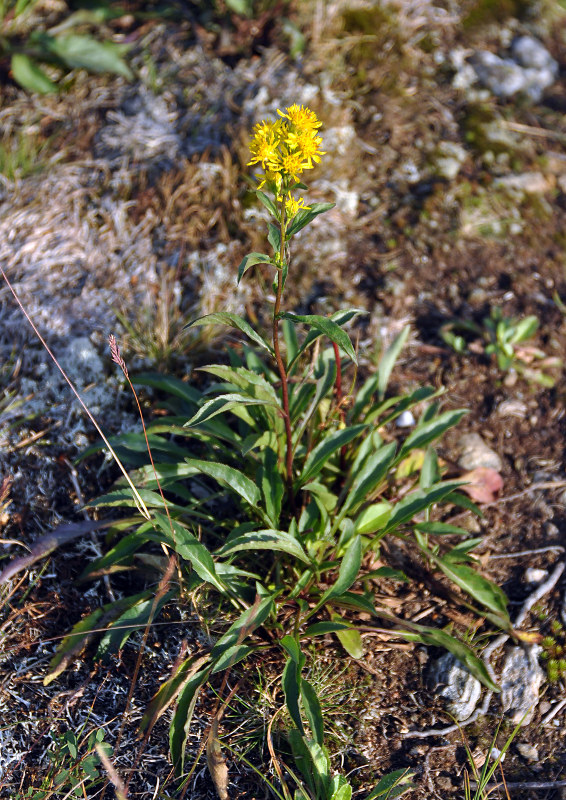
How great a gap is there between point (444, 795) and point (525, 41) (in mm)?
4165

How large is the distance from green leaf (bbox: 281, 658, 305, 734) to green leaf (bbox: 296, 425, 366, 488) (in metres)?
0.61

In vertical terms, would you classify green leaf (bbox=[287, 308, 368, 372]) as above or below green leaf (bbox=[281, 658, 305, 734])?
above

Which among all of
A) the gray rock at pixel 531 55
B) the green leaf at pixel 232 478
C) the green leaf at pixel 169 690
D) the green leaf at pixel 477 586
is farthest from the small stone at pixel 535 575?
the gray rock at pixel 531 55

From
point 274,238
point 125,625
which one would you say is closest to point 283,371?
point 274,238

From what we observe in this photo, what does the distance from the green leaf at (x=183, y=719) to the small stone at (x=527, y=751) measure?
1.00 meters

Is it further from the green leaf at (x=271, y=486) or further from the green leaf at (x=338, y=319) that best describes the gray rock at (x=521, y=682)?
the green leaf at (x=338, y=319)

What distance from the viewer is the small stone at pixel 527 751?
207cm

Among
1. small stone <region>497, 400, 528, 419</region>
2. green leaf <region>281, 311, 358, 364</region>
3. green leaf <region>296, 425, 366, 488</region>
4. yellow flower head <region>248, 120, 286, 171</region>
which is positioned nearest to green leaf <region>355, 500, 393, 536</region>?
green leaf <region>296, 425, 366, 488</region>

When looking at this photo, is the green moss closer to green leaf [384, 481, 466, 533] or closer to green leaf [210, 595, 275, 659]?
green leaf [384, 481, 466, 533]

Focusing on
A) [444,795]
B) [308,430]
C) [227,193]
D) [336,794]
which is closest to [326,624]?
[336,794]

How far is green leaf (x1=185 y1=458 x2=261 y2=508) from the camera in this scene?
7.05ft

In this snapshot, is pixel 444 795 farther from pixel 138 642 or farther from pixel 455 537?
pixel 138 642

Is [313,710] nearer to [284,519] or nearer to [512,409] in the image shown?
[284,519]

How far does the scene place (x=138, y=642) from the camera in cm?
222
